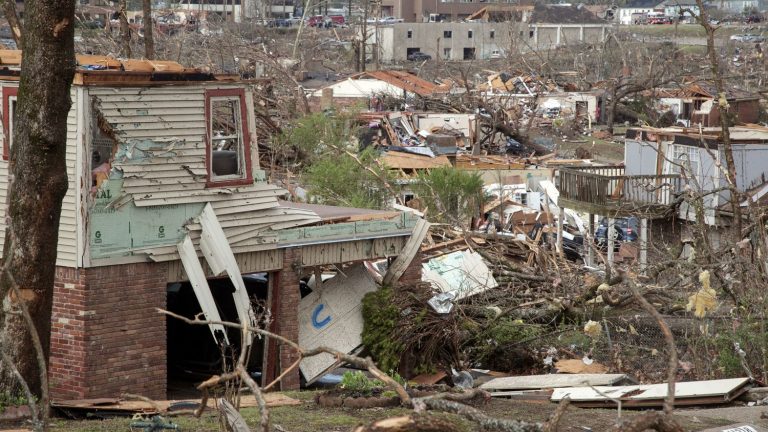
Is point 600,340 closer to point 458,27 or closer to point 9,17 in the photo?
point 9,17

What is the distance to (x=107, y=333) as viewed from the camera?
12797 mm

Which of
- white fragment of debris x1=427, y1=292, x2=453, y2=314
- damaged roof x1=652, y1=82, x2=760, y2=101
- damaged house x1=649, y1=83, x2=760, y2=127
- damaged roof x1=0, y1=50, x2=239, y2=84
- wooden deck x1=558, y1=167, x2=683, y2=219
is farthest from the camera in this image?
damaged roof x1=652, y1=82, x2=760, y2=101

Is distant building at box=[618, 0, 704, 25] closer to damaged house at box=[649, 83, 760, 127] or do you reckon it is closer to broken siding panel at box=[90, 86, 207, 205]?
damaged house at box=[649, 83, 760, 127]

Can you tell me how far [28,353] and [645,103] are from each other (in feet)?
161

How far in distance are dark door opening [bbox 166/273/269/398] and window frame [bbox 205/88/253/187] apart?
1.77 metres

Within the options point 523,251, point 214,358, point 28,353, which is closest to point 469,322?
point 214,358

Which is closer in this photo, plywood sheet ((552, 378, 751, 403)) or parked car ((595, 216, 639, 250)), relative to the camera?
plywood sheet ((552, 378, 751, 403))

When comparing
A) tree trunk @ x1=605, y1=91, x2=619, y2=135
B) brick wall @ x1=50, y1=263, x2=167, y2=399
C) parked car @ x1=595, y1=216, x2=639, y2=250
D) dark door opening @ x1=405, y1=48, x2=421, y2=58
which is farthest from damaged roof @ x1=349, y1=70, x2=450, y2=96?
dark door opening @ x1=405, y1=48, x2=421, y2=58

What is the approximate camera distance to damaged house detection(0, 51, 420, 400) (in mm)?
12641

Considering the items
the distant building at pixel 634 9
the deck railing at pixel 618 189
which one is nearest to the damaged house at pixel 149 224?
the deck railing at pixel 618 189

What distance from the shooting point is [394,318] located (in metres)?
15.5

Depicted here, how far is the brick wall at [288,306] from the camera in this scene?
48.1ft

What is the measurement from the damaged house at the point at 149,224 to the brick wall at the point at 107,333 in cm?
1

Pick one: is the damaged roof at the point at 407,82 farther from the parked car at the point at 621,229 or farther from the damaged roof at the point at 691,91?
the parked car at the point at 621,229
